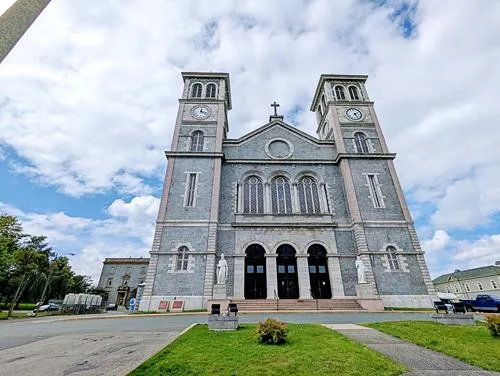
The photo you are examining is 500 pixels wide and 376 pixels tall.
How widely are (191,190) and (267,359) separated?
1896 centimetres

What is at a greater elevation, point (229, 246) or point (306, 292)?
point (229, 246)

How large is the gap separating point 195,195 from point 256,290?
9.17 metres

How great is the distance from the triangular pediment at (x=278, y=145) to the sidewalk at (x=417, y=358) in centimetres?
1953

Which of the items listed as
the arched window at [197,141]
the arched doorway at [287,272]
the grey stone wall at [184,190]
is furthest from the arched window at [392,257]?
the arched window at [197,141]

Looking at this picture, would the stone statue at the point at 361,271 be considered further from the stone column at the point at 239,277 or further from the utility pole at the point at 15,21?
the utility pole at the point at 15,21

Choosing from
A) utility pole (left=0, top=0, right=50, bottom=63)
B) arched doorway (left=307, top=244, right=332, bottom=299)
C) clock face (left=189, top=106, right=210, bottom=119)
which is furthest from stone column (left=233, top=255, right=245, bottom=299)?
utility pole (left=0, top=0, right=50, bottom=63)

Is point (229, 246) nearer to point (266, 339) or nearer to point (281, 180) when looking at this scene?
point (281, 180)

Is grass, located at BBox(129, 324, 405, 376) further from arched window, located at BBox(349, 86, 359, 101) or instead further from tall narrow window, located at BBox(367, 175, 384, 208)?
arched window, located at BBox(349, 86, 359, 101)

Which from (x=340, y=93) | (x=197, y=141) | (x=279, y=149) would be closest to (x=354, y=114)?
(x=340, y=93)

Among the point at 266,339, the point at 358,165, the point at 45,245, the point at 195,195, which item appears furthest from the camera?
the point at 45,245

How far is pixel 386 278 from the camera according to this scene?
19641mm

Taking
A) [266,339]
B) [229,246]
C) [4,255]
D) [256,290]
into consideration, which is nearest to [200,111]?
[229,246]

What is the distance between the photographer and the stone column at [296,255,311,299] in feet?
65.2

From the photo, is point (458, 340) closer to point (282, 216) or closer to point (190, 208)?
point (282, 216)
